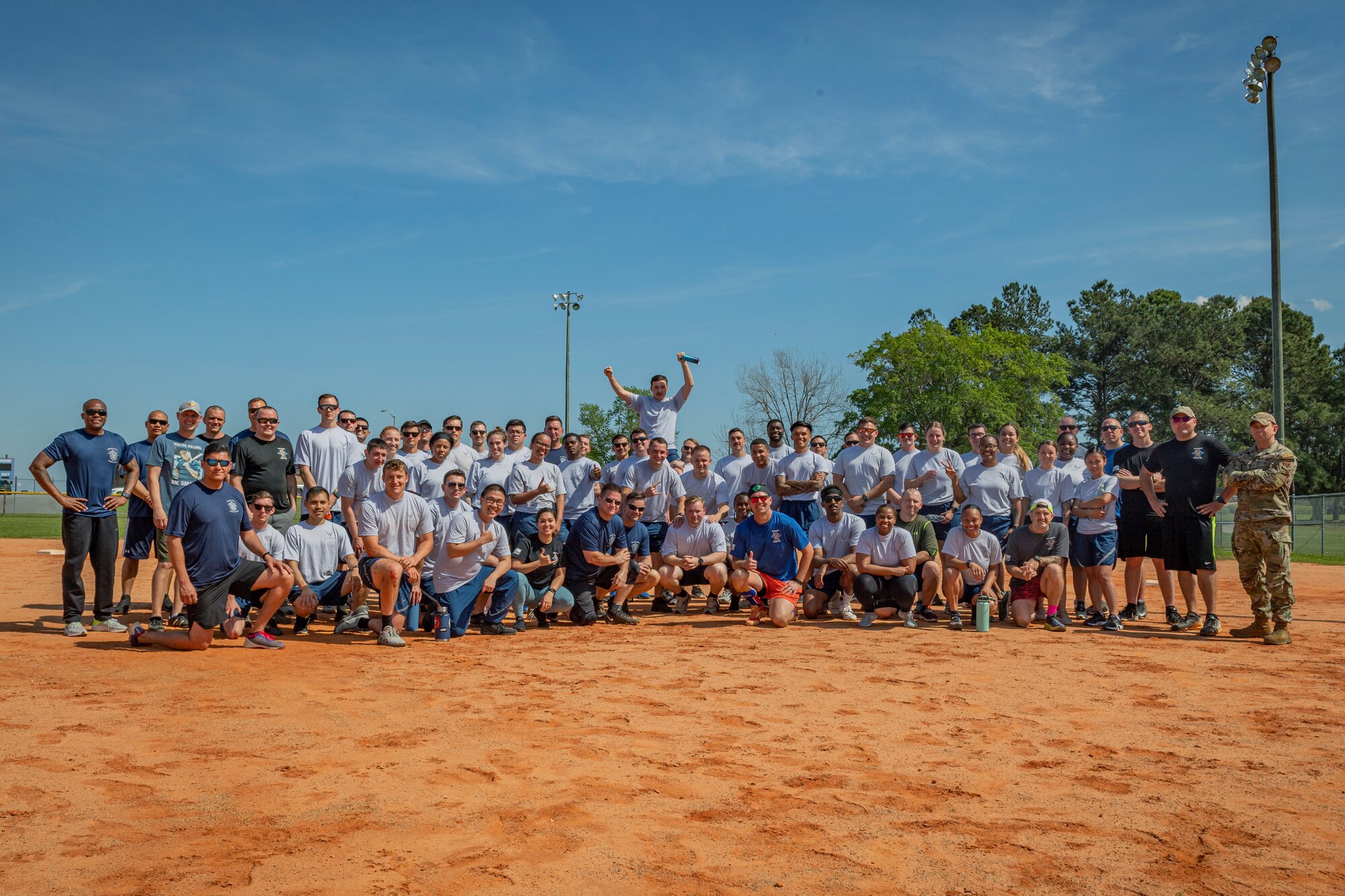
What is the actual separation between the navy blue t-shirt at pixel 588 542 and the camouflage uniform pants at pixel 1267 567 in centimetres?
630

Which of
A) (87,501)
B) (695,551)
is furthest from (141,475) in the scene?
(695,551)

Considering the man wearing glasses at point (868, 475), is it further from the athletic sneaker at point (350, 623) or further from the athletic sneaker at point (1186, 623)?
the athletic sneaker at point (350, 623)

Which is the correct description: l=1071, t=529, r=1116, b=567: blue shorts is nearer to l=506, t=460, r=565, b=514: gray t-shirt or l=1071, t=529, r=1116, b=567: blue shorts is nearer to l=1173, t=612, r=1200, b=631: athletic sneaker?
l=1173, t=612, r=1200, b=631: athletic sneaker

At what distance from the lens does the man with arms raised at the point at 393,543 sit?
341 inches

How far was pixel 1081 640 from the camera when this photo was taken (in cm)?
898

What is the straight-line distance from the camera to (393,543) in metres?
8.93

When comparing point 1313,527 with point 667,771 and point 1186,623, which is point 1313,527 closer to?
point 1186,623

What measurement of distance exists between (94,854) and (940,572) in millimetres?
8423

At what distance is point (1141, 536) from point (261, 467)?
30.7 feet

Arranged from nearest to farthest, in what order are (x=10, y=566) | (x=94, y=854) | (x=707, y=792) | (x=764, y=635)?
(x=94, y=854), (x=707, y=792), (x=764, y=635), (x=10, y=566)

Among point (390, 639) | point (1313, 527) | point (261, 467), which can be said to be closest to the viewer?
point (390, 639)

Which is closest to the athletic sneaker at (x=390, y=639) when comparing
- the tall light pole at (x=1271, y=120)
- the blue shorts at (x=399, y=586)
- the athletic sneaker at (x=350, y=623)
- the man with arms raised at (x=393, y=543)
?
the man with arms raised at (x=393, y=543)

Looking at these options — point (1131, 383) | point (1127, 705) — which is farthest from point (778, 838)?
point (1131, 383)

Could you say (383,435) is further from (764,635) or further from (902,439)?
A: (902,439)
